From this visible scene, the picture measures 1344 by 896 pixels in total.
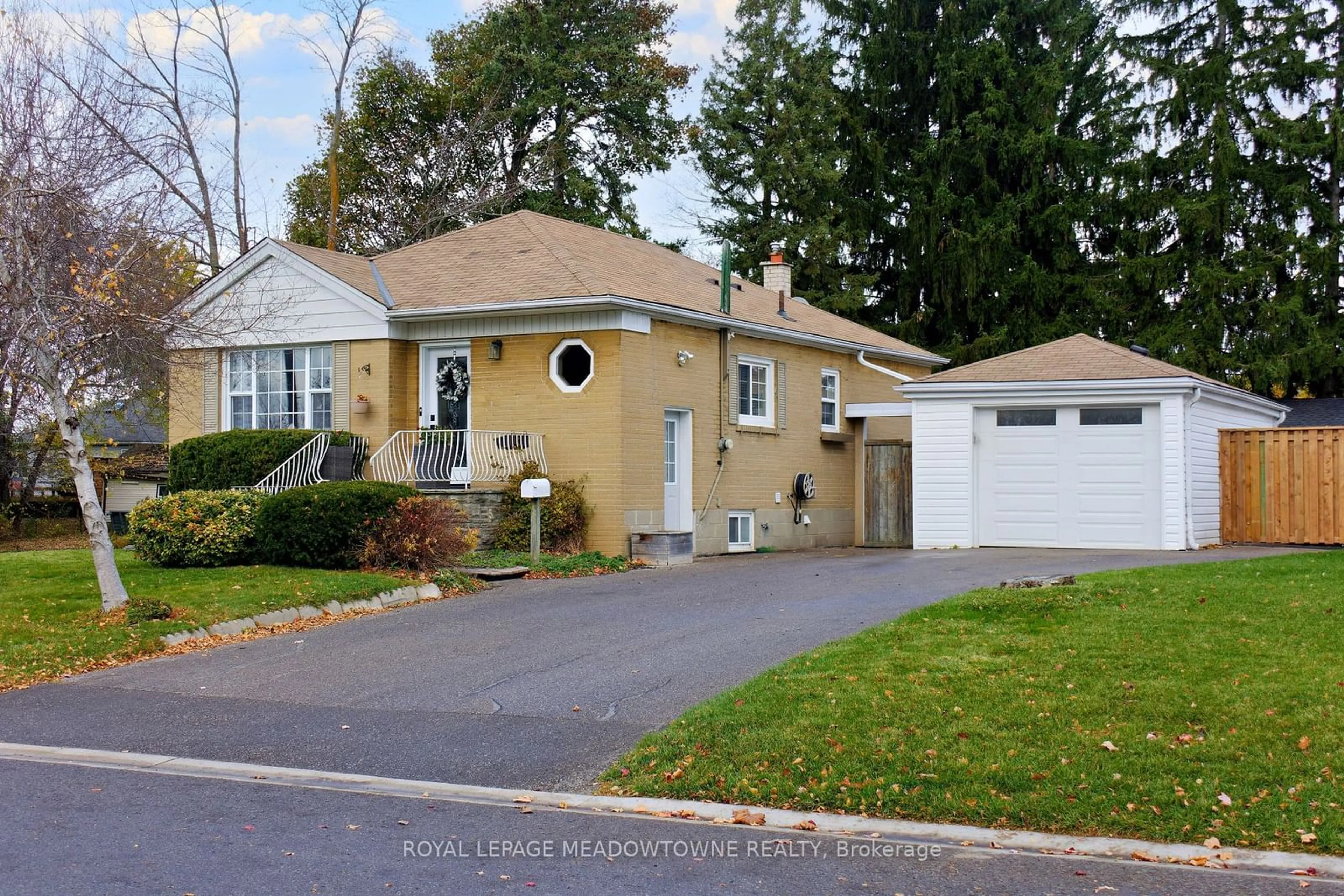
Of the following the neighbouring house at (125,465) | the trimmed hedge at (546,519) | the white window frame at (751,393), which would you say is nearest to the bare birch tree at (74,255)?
the trimmed hedge at (546,519)

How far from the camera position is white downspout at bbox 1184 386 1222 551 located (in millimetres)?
18750

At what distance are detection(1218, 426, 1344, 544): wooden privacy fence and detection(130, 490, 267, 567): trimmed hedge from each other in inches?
597

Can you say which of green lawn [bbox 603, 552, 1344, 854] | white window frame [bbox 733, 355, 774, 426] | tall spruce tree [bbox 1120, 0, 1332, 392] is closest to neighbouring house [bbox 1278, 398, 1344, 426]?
tall spruce tree [bbox 1120, 0, 1332, 392]

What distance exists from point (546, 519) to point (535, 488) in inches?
61.5

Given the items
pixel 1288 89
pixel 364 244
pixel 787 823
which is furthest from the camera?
pixel 364 244

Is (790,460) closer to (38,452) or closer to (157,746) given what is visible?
(157,746)

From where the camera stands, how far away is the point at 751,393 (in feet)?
71.3

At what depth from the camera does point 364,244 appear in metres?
35.4

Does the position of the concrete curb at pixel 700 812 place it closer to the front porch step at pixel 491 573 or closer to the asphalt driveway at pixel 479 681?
the asphalt driveway at pixel 479 681

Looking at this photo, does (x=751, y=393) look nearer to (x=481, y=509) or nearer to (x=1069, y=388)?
(x=1069, y=388)

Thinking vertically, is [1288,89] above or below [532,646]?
above

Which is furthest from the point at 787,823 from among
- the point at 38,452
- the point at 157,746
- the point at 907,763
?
the point at 38,452

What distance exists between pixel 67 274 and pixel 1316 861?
43.8 feet

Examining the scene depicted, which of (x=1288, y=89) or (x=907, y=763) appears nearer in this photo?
(x=907, y=763)
